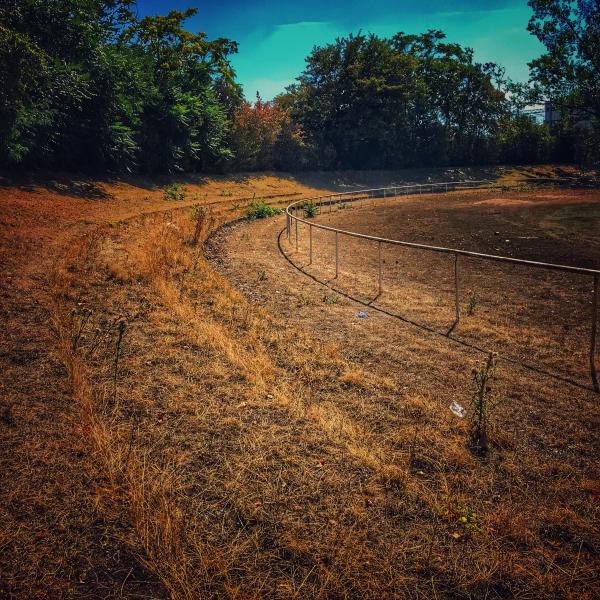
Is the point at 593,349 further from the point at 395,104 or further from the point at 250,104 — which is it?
the point at 395,104

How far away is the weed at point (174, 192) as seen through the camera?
28.2m

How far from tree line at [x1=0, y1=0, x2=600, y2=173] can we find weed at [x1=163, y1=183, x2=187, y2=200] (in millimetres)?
3534

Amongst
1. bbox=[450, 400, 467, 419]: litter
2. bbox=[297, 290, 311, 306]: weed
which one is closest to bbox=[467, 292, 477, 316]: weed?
bbox=[297, 290, 311, 306]: weed

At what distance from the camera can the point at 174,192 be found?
29.0 m

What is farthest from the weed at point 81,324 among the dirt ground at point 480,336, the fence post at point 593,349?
the fence post at point 593,349

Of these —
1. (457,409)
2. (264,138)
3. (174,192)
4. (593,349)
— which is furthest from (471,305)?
(264,138)

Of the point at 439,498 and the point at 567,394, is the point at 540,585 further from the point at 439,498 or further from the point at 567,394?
the point at 567,394

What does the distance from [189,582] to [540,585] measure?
290 cm

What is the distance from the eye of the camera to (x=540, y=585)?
328 centimetres

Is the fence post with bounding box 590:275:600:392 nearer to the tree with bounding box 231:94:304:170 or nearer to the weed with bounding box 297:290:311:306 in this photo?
the weed with bounding box 297:290:311:306

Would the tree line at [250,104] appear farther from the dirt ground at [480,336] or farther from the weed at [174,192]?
the dirt ground at [480,336]

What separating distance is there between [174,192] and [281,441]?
27371 mm

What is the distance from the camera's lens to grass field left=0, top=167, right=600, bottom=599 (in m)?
3.43

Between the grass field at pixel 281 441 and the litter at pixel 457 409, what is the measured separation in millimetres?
126
